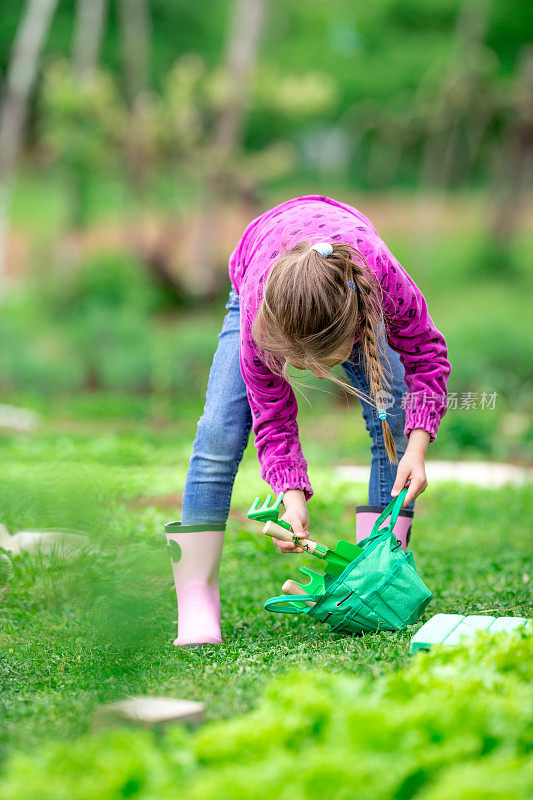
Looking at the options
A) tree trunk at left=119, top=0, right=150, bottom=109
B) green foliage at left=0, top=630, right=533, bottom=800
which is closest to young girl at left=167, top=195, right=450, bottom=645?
green foliage at left=0, top=630, right=533, bottom=800

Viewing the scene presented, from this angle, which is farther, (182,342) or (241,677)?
(182,342)

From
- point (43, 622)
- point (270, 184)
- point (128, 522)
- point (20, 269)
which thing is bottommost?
point (43, 622)

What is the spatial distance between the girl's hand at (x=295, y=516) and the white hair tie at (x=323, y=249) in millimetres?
Result: 613

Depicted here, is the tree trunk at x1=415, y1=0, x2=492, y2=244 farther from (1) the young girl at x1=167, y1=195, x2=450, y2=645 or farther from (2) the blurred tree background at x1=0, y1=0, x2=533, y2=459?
(1) the young girl at x1=167, y1=195, x2=450, y2=645

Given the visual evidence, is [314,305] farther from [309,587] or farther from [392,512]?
[309,587]

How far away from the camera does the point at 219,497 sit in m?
2.44

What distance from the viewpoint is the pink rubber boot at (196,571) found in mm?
2309

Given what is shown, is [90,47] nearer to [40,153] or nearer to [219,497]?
[40,153]

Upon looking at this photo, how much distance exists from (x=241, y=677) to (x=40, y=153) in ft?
44.1

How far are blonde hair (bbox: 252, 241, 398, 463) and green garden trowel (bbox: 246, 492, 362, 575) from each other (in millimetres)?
330

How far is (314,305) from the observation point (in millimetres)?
2016

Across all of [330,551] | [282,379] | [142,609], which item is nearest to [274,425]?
[282,379]

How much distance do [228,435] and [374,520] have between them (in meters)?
0.46

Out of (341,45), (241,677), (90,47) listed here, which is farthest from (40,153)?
(241,677)
